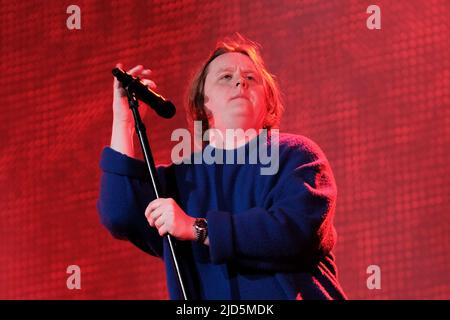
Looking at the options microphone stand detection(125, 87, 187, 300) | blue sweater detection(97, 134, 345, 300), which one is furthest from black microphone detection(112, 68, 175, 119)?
blue sweater detection(97, 134, 345, 300)

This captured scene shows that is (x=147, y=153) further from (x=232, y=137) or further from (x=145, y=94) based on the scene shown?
(x=232, y=137)

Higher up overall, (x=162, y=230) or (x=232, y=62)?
(x=232, y=62)

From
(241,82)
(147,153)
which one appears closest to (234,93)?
(241,82)

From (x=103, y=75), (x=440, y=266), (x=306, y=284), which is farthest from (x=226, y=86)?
(x=440, y=266)

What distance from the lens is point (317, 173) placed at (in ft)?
6.17

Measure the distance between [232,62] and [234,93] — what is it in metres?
0.09

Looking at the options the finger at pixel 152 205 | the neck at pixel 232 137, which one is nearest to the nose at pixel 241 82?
the neck at pixel 232 137

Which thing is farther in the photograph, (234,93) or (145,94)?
(234,93)

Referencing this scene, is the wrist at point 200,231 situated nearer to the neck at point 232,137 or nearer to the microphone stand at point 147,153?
the microphone stand at point 147,153

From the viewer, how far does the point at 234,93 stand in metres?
1.99

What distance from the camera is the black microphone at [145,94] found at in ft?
5.88

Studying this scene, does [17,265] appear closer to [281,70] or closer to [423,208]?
[281,70]

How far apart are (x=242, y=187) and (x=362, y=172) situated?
360mm

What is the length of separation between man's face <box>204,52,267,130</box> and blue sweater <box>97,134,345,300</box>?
87 millimetres
